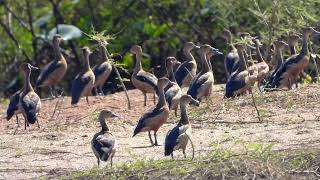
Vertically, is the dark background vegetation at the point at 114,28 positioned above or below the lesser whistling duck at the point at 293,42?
above

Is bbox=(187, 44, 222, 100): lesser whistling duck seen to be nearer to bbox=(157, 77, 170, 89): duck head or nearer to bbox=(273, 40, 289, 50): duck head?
bbox=(157, 77, 170, 89): duck head

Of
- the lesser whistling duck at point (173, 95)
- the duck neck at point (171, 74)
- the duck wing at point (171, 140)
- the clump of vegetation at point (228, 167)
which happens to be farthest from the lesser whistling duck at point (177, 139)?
the duck neck at point (171, 74)

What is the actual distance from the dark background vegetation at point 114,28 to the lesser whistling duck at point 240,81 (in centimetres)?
718

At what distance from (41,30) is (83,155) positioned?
14766 mm

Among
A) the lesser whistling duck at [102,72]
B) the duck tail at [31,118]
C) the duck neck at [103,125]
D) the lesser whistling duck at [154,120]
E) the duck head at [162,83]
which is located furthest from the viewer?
the lesser whistling duck at [102,72]

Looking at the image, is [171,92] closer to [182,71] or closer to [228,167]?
[182,71]

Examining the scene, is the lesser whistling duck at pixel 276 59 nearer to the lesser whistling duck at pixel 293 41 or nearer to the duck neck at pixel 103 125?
the lesser whistling duck at pixel 293 41

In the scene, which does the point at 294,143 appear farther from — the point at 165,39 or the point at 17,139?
the point at 165,39

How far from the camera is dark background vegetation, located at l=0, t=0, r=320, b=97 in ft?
93.3

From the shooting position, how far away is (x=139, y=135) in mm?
17281

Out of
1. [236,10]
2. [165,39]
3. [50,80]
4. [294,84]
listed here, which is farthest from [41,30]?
[294,84]

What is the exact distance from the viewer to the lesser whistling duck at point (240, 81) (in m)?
19.3

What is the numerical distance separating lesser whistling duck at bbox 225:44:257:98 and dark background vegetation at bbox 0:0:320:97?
7.18 m

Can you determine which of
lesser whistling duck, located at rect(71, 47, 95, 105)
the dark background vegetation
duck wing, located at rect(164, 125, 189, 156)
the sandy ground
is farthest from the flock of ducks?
the dark background vegetation
